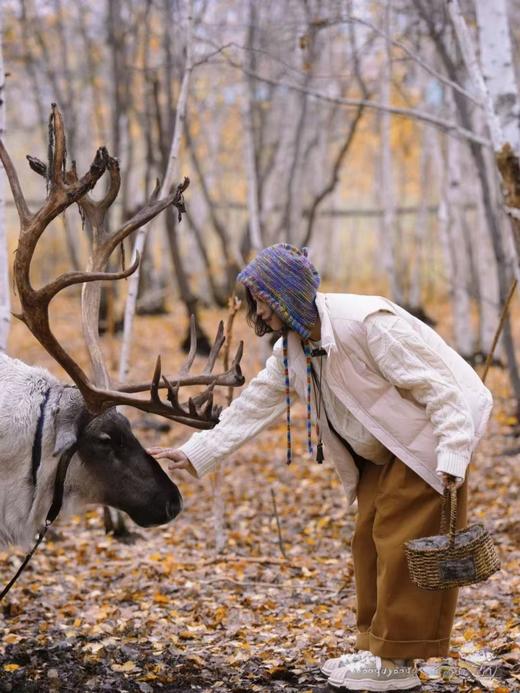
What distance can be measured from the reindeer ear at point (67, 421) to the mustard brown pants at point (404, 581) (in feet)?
4.64

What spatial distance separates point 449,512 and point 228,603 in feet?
7.07

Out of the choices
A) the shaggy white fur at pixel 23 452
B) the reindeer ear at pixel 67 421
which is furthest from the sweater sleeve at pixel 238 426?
the shaggy white fur at pixel 23 452

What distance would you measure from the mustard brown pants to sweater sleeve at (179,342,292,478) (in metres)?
0.67

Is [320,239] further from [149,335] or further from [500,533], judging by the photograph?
[500,533]

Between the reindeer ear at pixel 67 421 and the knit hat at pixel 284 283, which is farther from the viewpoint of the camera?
the reindeer ear at pixel 67 421

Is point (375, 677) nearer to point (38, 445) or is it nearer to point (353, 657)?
point (353, 657)

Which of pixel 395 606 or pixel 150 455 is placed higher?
pixel 150 455

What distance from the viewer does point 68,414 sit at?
4.19m

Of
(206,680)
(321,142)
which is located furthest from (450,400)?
(321,142)

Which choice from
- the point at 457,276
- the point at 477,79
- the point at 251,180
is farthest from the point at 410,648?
the point at 457,276

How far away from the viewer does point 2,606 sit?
5297 millimetres

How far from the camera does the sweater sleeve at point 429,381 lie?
3539mm

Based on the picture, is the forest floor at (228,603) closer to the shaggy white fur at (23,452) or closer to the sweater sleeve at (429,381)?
the shaggy white fur at (23,452)

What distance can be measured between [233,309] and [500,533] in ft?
8.63
